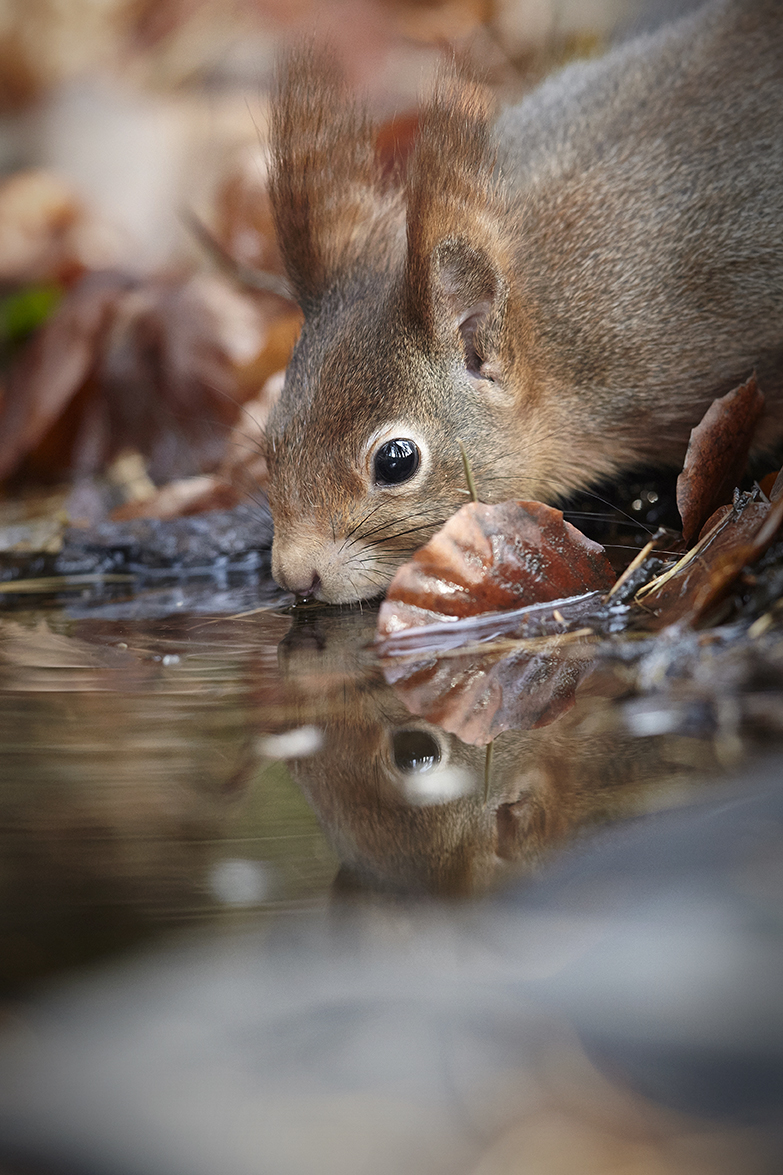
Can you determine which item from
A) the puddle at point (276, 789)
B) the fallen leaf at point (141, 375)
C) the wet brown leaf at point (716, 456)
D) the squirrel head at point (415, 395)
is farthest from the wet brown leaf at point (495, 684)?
the fallen leaf at point (141, 375)

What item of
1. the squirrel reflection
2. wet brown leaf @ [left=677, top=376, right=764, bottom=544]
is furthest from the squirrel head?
the squirrel reflection

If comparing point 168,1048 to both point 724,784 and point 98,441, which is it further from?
point 98,441

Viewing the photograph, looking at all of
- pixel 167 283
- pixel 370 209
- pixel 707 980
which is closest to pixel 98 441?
pixel 167 283

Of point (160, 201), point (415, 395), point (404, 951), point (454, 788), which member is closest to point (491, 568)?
point (415, 395)

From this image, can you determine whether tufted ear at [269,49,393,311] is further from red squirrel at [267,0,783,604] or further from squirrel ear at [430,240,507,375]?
squirrel ear at [430,240,507,375]

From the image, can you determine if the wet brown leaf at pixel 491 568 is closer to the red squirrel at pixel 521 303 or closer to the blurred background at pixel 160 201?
the red squirrel at pixel 521 303

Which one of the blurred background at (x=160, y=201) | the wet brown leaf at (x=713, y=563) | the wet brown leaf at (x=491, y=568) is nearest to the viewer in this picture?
the wet brown leaf at (x=713, y=563)
